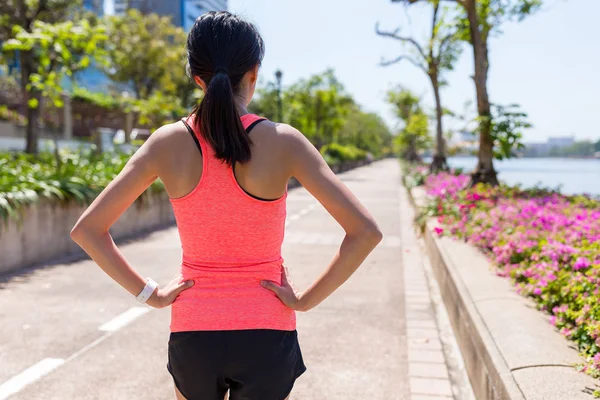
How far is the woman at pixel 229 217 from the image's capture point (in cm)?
157

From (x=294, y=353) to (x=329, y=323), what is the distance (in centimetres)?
378

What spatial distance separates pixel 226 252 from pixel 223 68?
521 millimetres

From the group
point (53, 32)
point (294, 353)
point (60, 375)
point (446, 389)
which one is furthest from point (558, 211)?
point (53, 32)

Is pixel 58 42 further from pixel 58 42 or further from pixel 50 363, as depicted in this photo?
pixel 50 363

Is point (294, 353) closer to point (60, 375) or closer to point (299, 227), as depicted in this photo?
point (60, 375)

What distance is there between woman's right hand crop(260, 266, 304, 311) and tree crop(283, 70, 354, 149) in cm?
4291

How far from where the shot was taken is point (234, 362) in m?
1.63

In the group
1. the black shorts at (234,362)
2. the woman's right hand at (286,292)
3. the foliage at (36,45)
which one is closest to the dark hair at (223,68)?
the woman's right hand at (286,292)

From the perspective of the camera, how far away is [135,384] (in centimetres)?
388

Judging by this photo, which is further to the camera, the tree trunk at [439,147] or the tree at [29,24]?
the tree trunk at [439,147]

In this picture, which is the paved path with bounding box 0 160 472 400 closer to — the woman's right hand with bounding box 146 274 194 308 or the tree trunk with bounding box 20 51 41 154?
the woman's right hand with bounding box 146 274 194 308

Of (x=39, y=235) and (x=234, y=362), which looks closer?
(x=234, y=362)

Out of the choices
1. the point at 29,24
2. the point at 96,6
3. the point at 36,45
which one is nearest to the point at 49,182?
the point at 36,45

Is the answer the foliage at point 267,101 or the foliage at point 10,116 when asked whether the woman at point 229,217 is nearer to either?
→ the foliage at point 10,116
